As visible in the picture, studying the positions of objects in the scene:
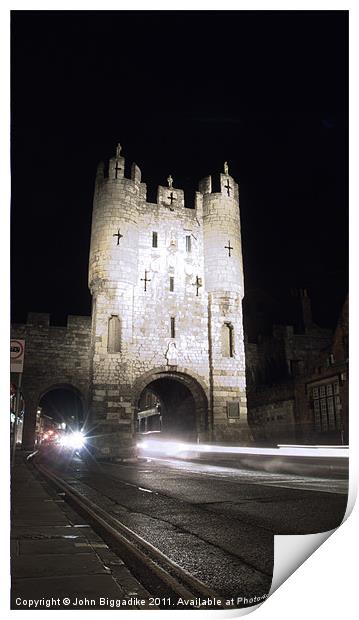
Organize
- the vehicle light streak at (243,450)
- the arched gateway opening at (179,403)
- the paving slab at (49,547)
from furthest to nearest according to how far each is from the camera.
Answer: the arched gateway opening at (179,403)
the vehicle light streak at (243,450)
the paving slab at (49,547)

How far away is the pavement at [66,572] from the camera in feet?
6.33

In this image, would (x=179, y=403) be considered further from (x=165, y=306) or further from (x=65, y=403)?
(x=65, y=403)

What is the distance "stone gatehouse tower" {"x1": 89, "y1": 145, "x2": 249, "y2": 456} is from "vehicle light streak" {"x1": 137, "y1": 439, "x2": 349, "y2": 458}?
1020 millimetres

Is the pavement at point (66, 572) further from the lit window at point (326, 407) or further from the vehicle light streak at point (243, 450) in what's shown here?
the lit window at point (326, 407)

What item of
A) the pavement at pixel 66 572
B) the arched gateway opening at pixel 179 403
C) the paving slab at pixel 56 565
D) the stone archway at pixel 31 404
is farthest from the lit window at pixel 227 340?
the paving slab at pixel 56 565

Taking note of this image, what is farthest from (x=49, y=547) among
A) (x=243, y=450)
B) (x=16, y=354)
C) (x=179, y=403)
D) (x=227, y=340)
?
(x=179, y=403)

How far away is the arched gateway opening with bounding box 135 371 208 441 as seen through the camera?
17781 millimetres

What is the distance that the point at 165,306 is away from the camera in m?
18.0

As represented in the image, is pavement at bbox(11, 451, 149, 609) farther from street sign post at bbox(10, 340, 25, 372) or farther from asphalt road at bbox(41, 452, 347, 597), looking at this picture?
street sign post at bbox(10, 340, 25, 372)

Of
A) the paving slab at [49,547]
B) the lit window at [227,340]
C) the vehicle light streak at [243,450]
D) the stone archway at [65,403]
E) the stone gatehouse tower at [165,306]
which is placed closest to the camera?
the paving slab at [49,547]

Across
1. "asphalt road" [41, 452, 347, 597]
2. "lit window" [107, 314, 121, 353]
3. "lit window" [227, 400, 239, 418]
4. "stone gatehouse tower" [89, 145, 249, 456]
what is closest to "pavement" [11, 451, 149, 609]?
"asphalt road" [41, 452, 347, 597]

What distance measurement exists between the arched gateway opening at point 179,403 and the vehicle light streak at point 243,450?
3.10 feet

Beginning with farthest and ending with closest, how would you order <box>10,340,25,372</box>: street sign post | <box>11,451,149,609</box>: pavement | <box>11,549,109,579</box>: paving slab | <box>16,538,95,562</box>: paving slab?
<box>10,340,25,372</box>: street sign post, <box>16,538,95,562</box>: paving slab, <box>11,549,109,579</box>: paving slab, <box>11,451,149,609</box>: pavement
